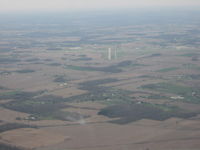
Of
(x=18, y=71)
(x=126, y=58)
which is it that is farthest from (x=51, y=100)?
(x=126, y=58)

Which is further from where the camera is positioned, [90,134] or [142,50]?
[142,50]

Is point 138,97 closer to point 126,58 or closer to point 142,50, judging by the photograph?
point 126,58

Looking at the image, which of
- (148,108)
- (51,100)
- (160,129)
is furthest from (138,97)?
(160,129)

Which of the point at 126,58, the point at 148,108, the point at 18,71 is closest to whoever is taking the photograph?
the point at 148,108

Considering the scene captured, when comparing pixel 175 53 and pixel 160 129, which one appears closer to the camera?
pixel 160 129

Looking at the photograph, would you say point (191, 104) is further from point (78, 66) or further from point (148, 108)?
point (78, 66)

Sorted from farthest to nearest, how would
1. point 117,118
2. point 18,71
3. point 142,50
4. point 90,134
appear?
point 142,50
point 18,71
point 117,118
point 90,134
